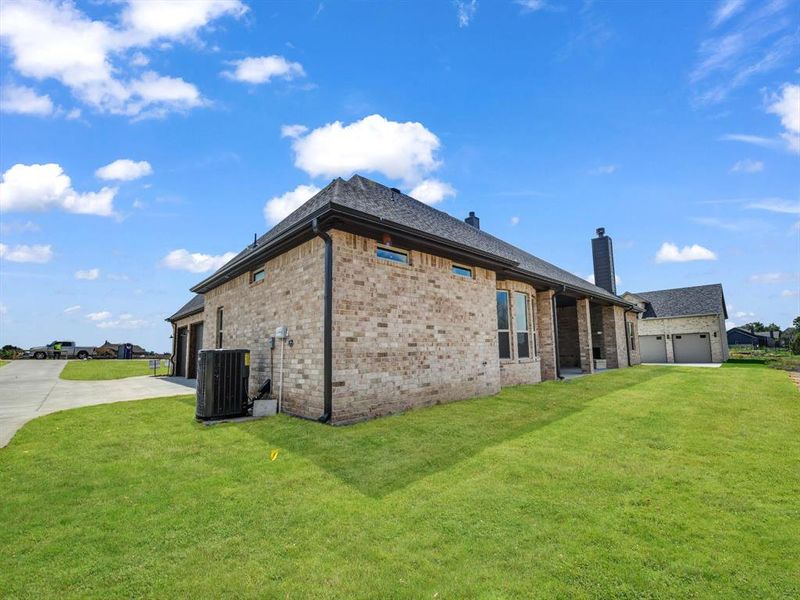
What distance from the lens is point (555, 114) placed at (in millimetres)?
10836

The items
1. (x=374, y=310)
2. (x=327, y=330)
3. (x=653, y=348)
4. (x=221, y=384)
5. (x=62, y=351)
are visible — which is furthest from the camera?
(x=62, y=351)

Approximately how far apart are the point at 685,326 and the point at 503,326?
23.1 meters

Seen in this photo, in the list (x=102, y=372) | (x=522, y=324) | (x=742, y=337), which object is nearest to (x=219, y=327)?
(x=522, y=324)

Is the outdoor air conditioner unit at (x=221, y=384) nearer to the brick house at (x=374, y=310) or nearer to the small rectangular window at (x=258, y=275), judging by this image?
the brick house at (x=374, y=310)

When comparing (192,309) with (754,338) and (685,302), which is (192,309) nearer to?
(685,302)

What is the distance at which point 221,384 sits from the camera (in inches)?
293

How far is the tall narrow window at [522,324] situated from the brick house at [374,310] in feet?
0.13

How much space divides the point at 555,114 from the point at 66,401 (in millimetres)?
16396

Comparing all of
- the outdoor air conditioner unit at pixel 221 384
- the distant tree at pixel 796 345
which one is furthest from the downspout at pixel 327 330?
the distant tree at pixel 796 345

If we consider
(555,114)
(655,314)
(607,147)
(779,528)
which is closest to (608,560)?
(779,528)

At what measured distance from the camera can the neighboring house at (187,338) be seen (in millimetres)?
17908

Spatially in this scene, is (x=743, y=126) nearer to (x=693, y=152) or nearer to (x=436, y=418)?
(x=693, y=152)

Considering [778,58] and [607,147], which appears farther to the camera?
[607,147]

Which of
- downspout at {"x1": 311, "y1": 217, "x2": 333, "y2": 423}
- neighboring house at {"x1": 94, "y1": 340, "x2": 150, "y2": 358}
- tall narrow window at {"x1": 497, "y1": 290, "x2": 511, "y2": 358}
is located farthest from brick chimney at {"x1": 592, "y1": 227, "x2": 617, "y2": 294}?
neighboring house at {"x1": 94, "y1": 340, "x2": 150, "y2": 358}
